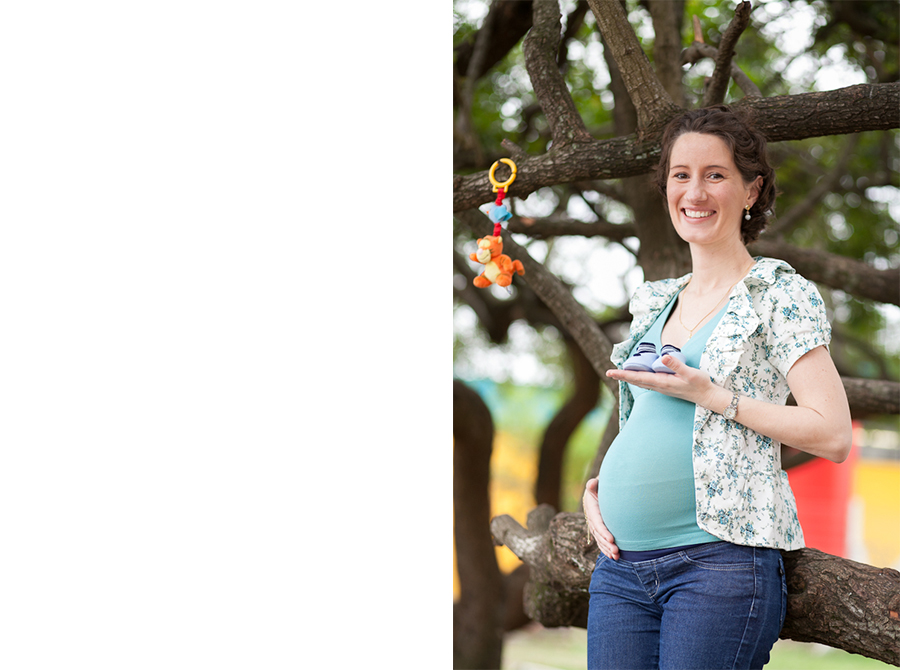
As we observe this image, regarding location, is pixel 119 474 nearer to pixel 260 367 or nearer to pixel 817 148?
pixel 260 367

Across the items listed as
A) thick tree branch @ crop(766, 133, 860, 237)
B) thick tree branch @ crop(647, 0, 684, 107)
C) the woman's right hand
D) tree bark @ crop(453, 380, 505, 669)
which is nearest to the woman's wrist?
the woman's right hand

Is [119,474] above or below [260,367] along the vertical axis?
below

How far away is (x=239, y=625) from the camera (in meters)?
1.62

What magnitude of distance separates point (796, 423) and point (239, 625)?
1.16m

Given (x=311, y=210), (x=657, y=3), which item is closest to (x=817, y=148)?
(x=657, y=3)

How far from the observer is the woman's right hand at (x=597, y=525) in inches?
53.4

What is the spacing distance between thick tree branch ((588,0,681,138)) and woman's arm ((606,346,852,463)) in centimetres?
81

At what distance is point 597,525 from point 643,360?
1.20ft

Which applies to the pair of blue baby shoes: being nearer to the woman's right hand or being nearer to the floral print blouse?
the floral print blouse

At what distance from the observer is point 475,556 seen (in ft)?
14.5

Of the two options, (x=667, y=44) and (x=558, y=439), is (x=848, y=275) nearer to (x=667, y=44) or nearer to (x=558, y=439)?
(x=667, y=44)

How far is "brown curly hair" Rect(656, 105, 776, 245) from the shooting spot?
133 centimetres

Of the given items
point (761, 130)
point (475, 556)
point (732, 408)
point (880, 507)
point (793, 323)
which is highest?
point (761, 130)

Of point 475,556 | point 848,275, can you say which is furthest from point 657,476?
point 475,556
